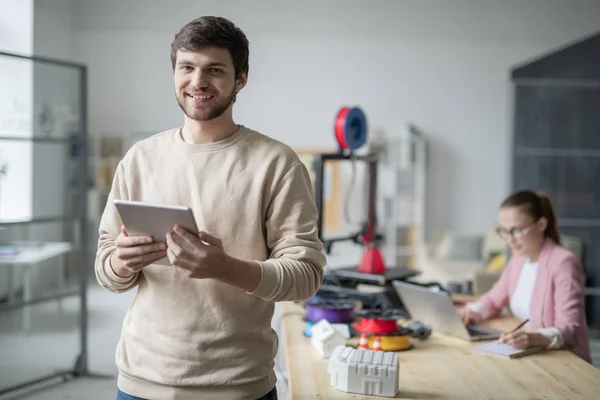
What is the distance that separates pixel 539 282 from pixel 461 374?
0.81m

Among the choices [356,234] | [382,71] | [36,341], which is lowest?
[36,341]

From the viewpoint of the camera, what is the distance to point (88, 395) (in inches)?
169

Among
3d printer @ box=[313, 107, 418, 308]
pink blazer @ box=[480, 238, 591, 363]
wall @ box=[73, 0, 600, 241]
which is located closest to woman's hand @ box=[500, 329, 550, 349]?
pink blazer @ box=[480, 238, 591, 363]

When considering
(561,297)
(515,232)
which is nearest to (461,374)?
(561,297)

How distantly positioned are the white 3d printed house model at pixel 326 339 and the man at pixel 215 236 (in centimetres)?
77

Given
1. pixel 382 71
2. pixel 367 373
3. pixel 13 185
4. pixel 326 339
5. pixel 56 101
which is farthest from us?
pixel 382 71

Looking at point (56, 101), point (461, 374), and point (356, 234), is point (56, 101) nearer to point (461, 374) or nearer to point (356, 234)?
point (356, 234)

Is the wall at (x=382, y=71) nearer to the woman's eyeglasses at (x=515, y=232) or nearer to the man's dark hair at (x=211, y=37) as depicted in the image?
the woman's eyeglasses at (x=515, y=232)

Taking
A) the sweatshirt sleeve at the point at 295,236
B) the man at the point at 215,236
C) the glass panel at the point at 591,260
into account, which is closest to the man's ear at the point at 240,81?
the man at the point at 215,236

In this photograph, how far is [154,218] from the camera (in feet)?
4.46

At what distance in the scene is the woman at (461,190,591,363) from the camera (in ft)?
8.57

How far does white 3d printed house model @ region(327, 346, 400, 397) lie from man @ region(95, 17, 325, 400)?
1.40ft

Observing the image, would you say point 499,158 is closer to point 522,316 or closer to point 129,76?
point 129,76

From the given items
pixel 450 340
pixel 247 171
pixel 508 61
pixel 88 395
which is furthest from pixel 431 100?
pixel 247 171
